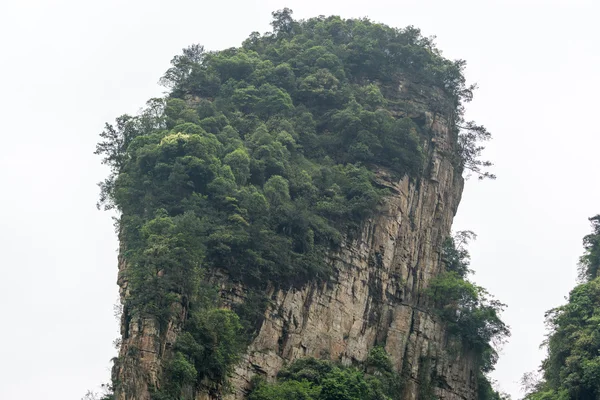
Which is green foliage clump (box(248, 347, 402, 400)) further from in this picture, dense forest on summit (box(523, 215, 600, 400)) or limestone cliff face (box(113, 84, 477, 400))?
dense forest on summit (box(523, 215, 600, 400))

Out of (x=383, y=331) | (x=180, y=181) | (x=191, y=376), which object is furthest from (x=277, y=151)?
(x=191, y=376)

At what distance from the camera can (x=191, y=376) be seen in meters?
42.2

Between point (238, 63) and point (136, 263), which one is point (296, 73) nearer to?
point (238, 63)

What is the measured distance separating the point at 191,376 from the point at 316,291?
942cm

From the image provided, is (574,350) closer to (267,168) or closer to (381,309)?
(381,309)

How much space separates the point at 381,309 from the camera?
52.8 meters

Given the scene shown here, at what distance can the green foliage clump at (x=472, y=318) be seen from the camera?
5384 centimetres

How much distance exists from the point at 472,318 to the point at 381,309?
4.52m

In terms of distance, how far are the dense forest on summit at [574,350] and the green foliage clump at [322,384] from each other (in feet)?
25.0

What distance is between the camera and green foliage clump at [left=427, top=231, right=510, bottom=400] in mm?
53844

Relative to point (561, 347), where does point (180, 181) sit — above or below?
above

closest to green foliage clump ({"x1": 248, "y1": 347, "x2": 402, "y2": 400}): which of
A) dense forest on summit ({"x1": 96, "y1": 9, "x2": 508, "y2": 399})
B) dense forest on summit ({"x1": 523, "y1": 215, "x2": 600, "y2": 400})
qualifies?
dense forest on summit ({"x1": 96, "y1": 9, "x2": 508, "y2": 399})

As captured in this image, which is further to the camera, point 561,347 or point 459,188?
point 459,188

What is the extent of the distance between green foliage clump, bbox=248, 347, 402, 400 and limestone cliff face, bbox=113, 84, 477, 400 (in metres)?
0.75
